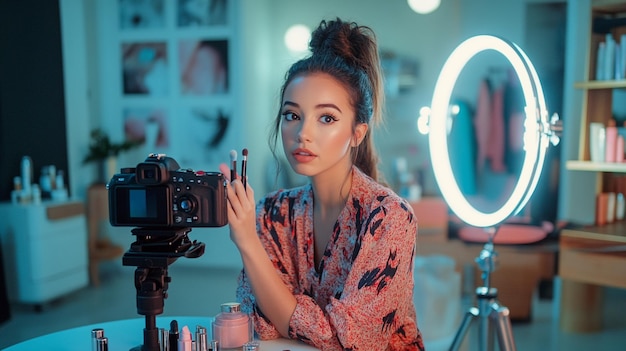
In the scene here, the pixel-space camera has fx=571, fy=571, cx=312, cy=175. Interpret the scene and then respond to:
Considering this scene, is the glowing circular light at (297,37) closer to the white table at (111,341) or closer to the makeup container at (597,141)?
the makeup container at (597,141)

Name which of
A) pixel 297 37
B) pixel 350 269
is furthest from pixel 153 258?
pixel 297 37

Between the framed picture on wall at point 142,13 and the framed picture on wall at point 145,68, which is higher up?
the framed picture on wall at point 142,13

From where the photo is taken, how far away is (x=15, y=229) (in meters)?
3.50

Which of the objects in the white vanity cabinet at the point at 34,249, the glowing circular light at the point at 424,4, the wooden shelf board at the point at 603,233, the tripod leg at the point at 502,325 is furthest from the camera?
the glowing circular light at the point at 424,4

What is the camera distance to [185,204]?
1.00 meters

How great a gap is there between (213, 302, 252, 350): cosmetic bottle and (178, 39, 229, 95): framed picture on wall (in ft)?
11.8

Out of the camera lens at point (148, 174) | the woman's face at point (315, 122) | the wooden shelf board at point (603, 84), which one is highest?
the wooden shelf board at point (603, 84)

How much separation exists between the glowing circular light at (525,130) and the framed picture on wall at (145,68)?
356cm

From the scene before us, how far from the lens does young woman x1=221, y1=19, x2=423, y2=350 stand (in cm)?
118

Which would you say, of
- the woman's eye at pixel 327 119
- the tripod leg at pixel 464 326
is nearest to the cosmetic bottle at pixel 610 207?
the tripod leg at pixel 464 326

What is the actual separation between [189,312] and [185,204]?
2.66 metres

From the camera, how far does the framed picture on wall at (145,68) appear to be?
4.62 meters

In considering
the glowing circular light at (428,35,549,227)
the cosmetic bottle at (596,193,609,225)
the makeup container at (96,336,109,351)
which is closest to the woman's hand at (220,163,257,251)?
the makeup container at (96,336,109,351)

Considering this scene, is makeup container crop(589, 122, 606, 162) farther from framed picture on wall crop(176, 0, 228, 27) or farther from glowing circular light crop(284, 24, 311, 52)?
framed picture on wall crop(176, 0, 228, 27)
